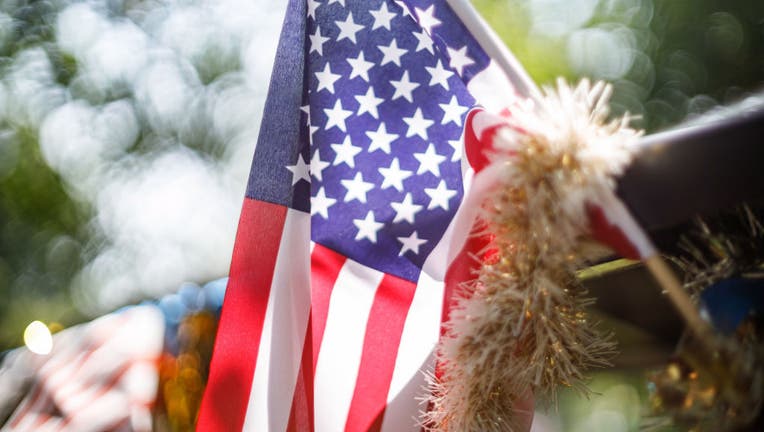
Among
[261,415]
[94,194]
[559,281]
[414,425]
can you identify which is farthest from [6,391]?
[94,194]

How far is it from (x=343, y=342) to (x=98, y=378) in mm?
1376

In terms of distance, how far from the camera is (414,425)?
69.9 inches

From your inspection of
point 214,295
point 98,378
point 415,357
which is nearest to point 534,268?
→ point 415,357

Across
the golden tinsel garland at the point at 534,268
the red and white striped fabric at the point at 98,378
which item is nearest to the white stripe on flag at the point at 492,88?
the golden tinsel garland at the point at 534,268

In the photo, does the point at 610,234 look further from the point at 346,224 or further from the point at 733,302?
the point at 346,224

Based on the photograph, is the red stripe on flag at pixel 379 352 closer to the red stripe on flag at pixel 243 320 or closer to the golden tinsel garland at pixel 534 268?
the red stripe on flag at pixel 243 320

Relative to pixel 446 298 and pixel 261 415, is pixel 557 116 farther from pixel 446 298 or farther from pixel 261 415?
pixel 261 415

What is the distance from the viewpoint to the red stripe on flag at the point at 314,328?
1788 millimetres

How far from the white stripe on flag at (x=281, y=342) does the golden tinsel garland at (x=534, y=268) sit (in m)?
0.54

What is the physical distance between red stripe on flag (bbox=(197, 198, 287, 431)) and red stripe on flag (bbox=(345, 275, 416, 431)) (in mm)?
312

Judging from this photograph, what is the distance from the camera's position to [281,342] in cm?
179

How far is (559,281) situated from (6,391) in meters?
2.59

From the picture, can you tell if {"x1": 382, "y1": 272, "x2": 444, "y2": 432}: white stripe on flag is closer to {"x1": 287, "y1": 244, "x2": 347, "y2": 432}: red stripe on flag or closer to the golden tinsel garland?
{"x1": 287, "y1": 244, "x2": 347, "y2": 432}: red stripe on flag

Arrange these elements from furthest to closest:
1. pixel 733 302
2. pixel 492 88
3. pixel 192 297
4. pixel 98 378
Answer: pixel 192 297 < pixel 98 378 < pixel 492 88 < pixel 733 302
